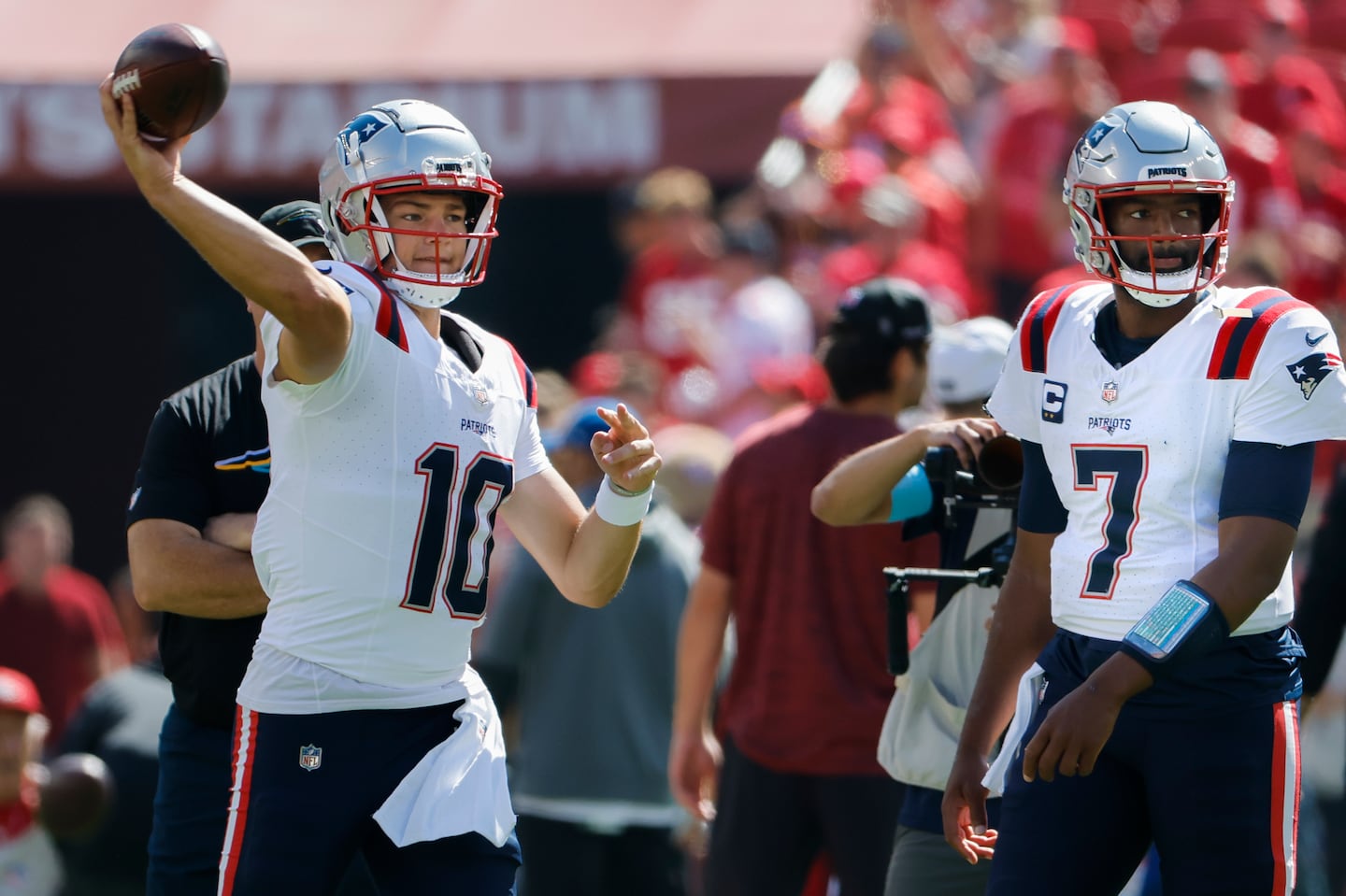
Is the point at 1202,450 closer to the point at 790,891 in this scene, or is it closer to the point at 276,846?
the point at 276,846

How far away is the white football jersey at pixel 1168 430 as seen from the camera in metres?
3.18

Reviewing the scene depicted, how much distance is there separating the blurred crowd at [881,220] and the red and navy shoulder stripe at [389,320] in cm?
378

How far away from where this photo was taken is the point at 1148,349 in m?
3.34

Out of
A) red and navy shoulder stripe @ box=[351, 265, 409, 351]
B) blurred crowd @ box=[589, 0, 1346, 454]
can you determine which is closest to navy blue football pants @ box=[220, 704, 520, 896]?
red and navy shoulder stripe @ box=[351, 265, 409, 351]

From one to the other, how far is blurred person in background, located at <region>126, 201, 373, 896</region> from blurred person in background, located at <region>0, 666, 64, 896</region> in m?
2.09

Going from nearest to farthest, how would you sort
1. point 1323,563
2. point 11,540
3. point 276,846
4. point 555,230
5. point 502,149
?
point 276,846, point 1323,563, point 11,540, point 502,149, point 555,230

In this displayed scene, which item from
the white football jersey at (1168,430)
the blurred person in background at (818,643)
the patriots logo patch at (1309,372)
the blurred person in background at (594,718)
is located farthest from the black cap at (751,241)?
the patriots logo patch at (1309,372)

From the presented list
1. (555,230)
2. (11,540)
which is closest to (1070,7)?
(555,230)

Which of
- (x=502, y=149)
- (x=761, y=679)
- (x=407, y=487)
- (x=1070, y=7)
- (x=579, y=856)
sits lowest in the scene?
(x=579, y=856)

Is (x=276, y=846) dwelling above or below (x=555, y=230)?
below

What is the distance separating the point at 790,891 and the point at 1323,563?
4.81ft

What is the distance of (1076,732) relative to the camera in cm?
309

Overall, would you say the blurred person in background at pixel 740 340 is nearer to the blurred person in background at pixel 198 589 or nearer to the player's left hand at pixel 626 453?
the blurred person in background at pixel 198 589

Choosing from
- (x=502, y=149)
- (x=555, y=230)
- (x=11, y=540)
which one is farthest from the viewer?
(x=555, y=230)
